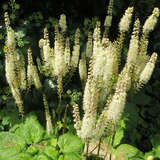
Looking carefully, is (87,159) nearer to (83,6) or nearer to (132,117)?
(132,117)

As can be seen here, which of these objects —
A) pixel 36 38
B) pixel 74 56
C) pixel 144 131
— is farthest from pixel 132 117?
pixel 36 38

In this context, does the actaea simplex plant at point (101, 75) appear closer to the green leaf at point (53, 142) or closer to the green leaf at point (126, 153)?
the green leaf at point (53, 142)

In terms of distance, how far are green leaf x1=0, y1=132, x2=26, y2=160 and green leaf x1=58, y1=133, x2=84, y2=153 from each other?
465 millimetres

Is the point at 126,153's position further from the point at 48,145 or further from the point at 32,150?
the point at 32,150

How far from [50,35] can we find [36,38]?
0.84 feet

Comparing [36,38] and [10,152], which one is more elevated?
[36,38]

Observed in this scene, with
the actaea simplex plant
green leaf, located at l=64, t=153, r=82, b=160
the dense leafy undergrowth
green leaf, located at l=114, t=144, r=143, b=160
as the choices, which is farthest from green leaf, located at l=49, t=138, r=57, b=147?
green leaf, located at l=114, t=144, r=143, b=160

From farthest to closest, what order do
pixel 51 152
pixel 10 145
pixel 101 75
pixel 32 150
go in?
pixel 10 145 → pixel 32 150 → pixel 51 152 → pixel 101 75

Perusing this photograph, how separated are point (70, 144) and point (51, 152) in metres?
0.25

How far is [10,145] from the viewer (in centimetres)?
271

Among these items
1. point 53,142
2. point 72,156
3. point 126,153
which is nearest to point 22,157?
point 53,142

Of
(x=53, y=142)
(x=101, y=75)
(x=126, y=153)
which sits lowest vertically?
(x=126, y=153)

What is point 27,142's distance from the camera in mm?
2768

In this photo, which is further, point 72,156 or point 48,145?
point 48,145
